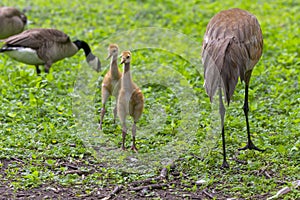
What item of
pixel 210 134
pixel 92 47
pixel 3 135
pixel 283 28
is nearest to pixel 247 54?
pixel 210 134

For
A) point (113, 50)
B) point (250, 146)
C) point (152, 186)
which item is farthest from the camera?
point (113, 50)

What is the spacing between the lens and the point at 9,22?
10.9 meters

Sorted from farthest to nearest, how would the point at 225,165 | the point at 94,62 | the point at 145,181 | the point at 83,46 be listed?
1. the point at 83,46
2. the point at 94,62
3. the point at 225,165
4. the point at 145,181

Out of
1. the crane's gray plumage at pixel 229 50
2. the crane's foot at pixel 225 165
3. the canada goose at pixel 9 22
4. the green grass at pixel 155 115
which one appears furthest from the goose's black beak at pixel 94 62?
the crane's foot at pixel 225 165

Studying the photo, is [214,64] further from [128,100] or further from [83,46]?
[83,46]

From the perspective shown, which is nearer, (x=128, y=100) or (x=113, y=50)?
(x=128, y=100)

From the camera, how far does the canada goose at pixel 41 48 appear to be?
371 inches

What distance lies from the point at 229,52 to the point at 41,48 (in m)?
3.96

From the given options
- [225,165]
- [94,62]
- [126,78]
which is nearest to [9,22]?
[94,62]

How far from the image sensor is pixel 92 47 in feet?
36.7

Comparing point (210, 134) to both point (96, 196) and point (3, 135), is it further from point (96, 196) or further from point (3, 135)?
point (3, 135)

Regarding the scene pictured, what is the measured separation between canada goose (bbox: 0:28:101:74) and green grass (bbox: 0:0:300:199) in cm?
24

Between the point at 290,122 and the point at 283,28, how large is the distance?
4713 mm

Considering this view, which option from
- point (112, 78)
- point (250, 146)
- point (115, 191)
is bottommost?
point (115, 191)
